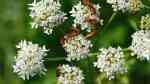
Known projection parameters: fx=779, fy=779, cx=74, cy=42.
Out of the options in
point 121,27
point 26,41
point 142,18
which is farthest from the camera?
point 121,27

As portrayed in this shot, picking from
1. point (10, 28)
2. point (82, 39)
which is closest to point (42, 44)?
point (10, 28)

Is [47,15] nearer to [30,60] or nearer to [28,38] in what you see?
[30,60]

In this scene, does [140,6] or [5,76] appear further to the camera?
[5,76]

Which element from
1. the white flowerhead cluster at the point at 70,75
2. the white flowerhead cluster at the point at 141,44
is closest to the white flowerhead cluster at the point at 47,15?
the white flowerhead cluster at the point at 70,75

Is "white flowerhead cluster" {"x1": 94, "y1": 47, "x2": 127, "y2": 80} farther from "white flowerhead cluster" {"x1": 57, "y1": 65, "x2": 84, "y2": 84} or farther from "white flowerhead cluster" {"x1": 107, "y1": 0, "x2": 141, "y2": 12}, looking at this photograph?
"white flowerhead cluster" {"x1": 107, "y1": 0, "x2": 141, "y2": 12}

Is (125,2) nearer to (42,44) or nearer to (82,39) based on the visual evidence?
(82,39)

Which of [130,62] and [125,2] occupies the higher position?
[125,2]

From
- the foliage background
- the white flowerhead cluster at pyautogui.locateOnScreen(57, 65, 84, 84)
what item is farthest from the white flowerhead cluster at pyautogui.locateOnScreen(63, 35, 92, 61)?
the foliage background
